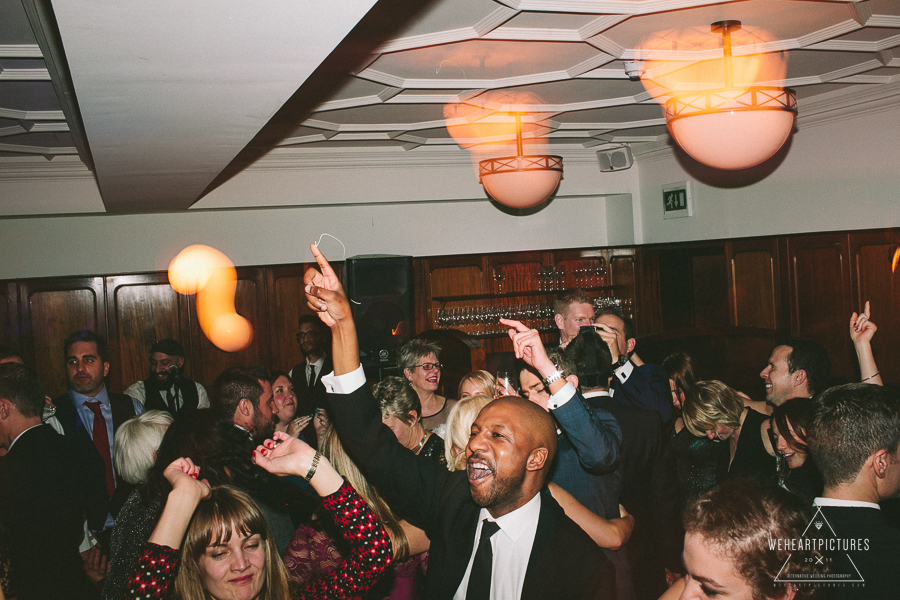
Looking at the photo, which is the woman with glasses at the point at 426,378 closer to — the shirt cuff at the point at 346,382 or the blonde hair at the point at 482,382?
the blonde hair at the point at 482,382

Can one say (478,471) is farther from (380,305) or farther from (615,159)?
(615,159)

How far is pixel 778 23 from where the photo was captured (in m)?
3.15

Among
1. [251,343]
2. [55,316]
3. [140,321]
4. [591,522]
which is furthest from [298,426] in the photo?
[55,316]

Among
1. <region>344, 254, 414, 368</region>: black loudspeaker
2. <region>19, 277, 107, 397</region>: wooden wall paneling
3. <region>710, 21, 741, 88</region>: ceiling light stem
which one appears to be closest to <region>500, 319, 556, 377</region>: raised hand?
<region>710, 21, 741, 88</region>: ceiling light stem

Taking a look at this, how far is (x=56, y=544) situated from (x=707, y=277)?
5.28 m

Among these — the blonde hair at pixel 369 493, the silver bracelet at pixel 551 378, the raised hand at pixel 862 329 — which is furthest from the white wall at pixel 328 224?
the silver bracelet at pixel 551 378

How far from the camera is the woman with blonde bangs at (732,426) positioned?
8.55ft

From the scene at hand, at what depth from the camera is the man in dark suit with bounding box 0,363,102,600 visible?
238 centimetres

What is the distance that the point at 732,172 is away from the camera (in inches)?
215

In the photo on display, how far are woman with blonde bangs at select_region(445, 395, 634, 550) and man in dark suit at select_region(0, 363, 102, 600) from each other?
5.11ft

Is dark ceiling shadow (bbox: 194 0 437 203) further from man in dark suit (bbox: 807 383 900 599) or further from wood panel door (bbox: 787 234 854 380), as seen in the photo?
wood panel door (bbox: 787 234 854 380)

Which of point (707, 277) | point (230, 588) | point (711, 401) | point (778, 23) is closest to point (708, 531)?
point (230, 588)

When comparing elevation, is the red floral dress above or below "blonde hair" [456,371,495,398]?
below

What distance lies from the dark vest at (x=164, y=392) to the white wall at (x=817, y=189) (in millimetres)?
4455
